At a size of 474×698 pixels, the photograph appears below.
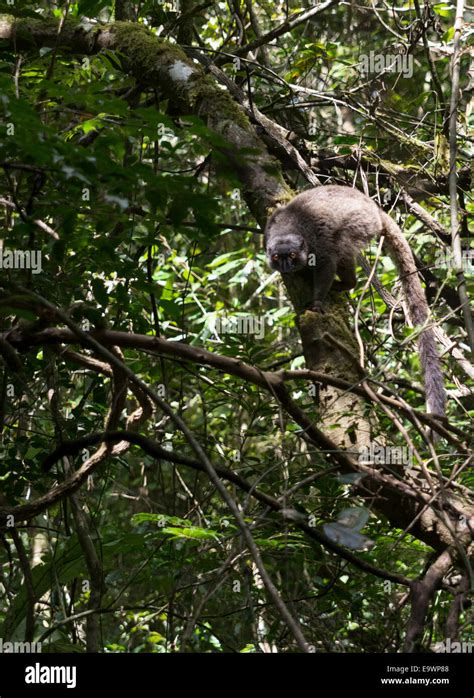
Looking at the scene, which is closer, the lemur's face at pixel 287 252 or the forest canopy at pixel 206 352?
the forest canopy at pixel 206 352

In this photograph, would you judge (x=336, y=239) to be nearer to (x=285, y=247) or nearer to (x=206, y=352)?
(x=285, y=247)

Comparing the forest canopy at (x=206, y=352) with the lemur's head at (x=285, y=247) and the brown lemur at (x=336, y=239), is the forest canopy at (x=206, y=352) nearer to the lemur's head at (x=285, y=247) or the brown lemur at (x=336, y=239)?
the brown lemur at (x=336, y=239)

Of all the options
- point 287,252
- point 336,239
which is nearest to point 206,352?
point 287,252

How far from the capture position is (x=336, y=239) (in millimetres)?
5633

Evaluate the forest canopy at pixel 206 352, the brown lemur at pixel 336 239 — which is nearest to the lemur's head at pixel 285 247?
the brown lemur at pixel 336 239

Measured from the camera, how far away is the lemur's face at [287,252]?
5.19 m

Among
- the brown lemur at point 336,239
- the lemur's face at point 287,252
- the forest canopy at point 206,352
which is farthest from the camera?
the lemur's face at point 287,252

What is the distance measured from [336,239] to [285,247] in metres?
0.53

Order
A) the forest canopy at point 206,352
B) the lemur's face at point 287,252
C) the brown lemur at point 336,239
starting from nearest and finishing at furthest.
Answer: the forest canopy at point 206,352
the brown lemur at point 336,239
the lemur's face at point 287,252

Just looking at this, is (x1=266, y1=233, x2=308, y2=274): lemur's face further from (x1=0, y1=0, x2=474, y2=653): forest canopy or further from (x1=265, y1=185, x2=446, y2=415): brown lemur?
(x1=0, y1=0, x2=474, y2=653): forest canopy

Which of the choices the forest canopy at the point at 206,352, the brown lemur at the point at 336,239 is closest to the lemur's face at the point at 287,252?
the brown lemur at the point at 336,239

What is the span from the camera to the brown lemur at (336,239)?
5000mm
